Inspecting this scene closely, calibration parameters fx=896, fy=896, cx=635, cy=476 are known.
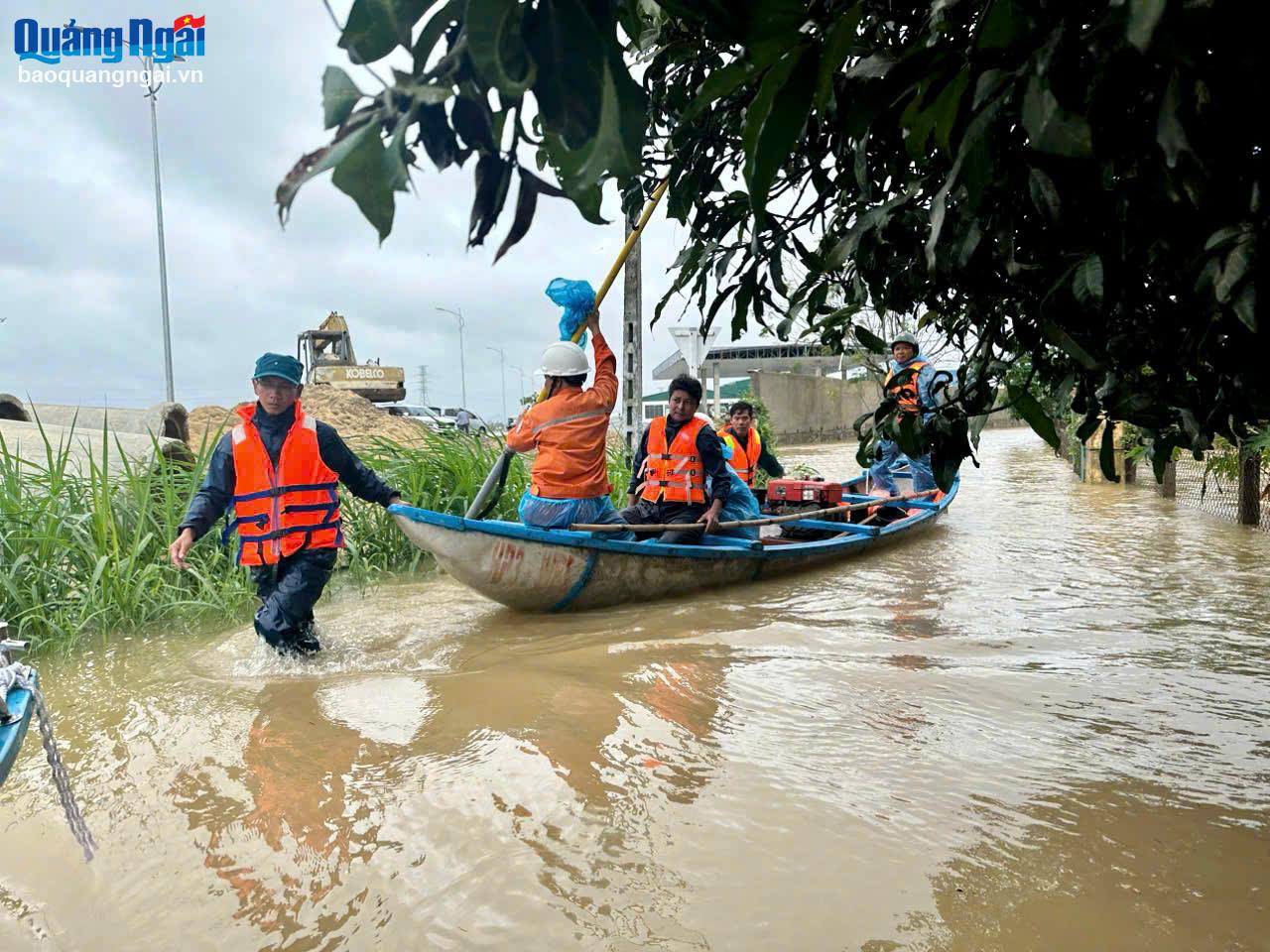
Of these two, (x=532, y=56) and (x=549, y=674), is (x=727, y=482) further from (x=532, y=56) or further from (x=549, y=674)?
(x=532, y=56)

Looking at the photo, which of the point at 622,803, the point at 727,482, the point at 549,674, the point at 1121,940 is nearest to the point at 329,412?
the point at 727,482

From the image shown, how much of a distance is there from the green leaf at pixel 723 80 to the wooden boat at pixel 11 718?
1777mm

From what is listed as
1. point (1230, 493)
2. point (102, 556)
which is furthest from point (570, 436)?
point (1230, 493)

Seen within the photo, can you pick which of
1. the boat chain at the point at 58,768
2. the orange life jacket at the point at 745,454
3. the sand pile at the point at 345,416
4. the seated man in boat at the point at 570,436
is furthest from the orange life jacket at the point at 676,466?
the sand pile at the point at 345,416

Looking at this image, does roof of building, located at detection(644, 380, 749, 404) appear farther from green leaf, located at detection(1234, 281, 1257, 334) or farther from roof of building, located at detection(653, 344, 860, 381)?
green leaf, located at detection(1234, 281, 1257, 334)

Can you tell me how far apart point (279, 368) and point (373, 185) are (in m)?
3.70

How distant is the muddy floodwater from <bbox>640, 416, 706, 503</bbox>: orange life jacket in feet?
4.02

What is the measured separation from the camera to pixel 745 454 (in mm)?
8586

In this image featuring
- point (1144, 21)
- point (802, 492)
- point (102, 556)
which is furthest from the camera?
point (802, 492)

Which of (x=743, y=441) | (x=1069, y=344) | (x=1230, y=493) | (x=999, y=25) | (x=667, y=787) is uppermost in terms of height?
(x=999, y=25)

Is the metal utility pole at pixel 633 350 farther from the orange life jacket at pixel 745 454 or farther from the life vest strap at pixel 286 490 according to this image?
the life vest strap at pixel 286 490

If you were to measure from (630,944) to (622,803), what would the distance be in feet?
2.35

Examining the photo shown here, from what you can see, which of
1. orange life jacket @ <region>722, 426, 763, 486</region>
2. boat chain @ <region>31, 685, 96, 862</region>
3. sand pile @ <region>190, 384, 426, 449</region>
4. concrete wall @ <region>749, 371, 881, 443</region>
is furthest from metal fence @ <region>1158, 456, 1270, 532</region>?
concrete wall @ <region>749, 371, 881, 443</region>

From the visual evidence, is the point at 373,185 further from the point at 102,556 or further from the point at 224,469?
the point at 102,556
